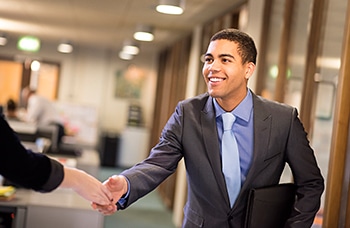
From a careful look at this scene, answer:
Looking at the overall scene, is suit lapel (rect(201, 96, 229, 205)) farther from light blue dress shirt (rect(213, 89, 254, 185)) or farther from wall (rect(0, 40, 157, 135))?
wall (rect(0, 40, 157, 135))

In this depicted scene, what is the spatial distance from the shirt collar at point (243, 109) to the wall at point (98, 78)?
41.0 ft

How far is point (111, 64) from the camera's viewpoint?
15.6 meters

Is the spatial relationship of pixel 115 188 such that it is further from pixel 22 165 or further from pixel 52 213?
pixel 52 213

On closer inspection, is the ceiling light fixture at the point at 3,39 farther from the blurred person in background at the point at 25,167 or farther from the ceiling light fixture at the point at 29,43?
the blurred person in background at the point at 25,167

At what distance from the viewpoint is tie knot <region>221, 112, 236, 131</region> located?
2.62m

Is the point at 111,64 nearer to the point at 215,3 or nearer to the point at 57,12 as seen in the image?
the point at 57,12

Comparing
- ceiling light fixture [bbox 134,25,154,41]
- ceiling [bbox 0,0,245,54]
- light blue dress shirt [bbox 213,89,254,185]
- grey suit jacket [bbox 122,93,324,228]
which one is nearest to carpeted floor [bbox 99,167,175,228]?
ceiling light fixture [bbox 134,25,154,41]

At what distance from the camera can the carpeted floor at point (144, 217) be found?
27.0ft

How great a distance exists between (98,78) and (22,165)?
13.8 m

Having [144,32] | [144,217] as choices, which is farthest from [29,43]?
[144,217]

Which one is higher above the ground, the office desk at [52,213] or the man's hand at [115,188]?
the man's hand at [115,188]

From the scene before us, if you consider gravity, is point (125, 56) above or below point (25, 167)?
above

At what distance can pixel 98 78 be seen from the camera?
15516 mm

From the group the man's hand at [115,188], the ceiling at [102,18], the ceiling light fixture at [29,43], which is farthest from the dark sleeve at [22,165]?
the ceiling light fixture at [29,43]
